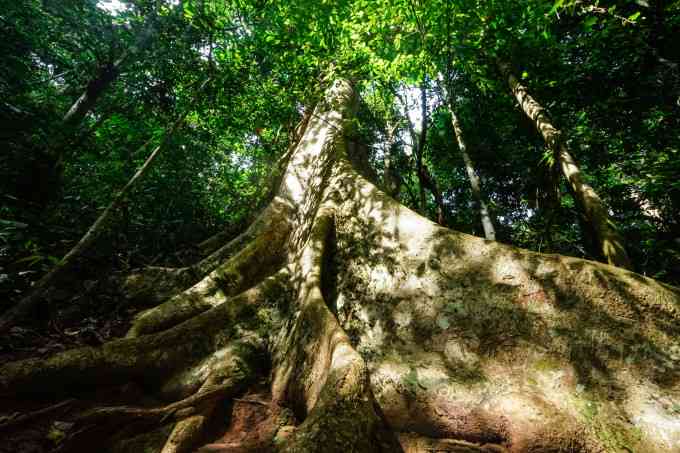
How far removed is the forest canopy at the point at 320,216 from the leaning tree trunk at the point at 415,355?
2 centimetres

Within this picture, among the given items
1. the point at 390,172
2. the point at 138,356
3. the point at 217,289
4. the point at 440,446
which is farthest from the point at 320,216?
Result: the point at 390,172

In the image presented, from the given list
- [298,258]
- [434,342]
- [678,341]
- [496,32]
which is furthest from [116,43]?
[678,341]

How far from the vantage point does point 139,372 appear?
2.75 m

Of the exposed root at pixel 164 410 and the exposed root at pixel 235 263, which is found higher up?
the exposed root at pixel 235 263

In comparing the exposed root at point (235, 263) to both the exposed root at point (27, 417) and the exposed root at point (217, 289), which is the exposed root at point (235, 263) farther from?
the exposed root at point (27, 417)

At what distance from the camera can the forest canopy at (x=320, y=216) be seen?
2.20 metres

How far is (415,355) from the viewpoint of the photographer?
252 centimetres

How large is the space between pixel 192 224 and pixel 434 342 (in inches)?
269

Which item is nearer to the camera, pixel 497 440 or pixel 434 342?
pixel 497 440

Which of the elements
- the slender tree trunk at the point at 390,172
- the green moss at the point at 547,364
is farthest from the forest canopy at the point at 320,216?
the slender tree trunk at the point at 390,172

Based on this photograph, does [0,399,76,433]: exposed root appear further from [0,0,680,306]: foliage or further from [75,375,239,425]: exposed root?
[0,0,680,306]: foliage

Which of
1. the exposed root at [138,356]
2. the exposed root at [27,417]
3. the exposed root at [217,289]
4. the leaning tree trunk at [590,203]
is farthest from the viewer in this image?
the exposed root at [217,289]

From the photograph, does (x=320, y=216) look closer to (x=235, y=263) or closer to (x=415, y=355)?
(x=235, y=263)

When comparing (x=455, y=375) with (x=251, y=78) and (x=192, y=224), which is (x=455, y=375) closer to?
(x=251, y=78)
